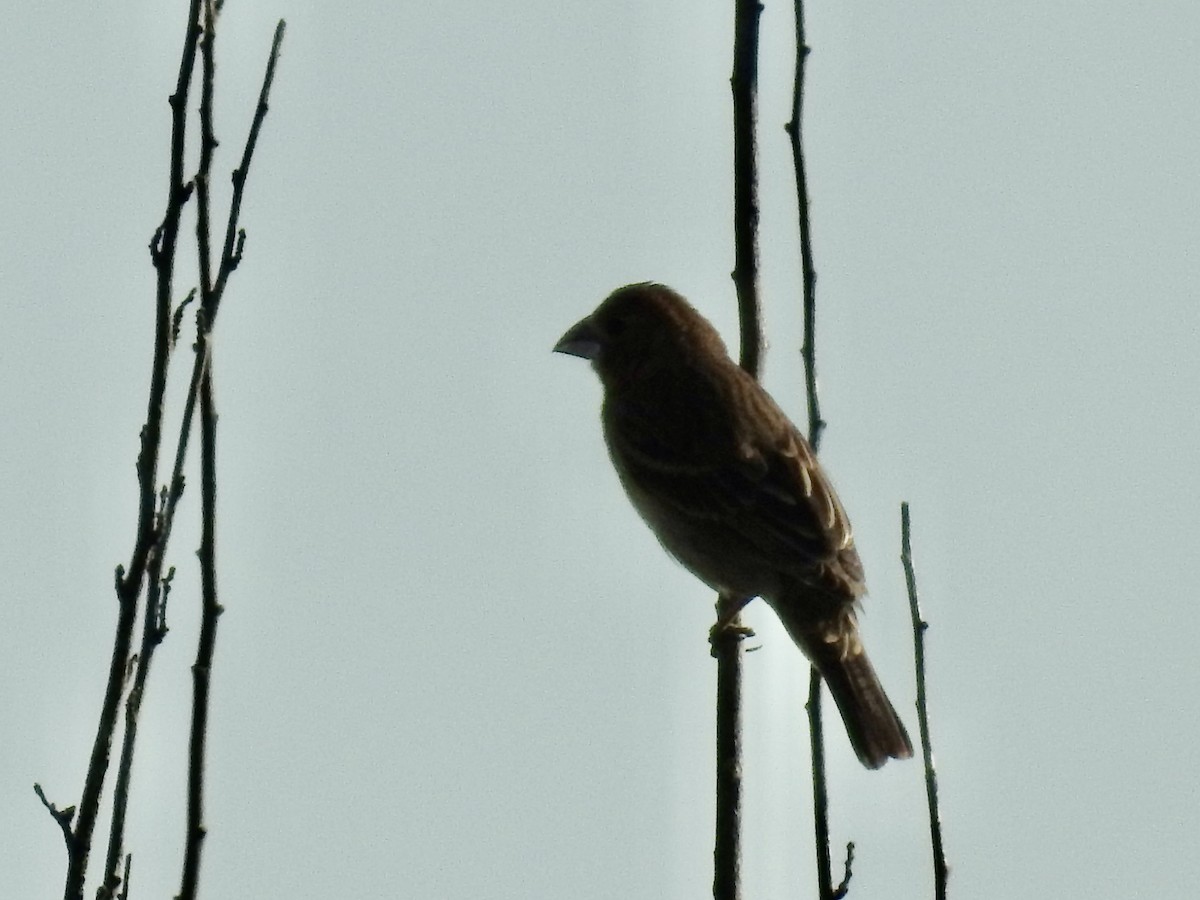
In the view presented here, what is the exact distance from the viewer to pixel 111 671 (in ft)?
10.0

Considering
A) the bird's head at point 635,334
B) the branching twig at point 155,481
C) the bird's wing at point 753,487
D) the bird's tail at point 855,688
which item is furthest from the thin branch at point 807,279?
the bird's head at point 635,334

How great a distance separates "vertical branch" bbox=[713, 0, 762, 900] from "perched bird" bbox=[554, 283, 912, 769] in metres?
0.88

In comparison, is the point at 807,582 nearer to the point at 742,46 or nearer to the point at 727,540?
the point at 727,540

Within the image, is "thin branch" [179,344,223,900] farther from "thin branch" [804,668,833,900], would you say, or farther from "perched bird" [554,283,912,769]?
"perched bird" [554,283,912,769]

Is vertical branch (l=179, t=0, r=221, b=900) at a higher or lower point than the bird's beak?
lower

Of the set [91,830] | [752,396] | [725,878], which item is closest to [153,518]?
[91,830]

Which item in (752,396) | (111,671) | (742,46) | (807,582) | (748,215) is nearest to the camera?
(111,671)

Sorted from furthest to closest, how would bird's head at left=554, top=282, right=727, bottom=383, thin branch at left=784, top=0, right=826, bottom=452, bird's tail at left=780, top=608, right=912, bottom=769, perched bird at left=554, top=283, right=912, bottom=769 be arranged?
1. bird's head at left=554, top=282, right=727, bottom=383
2. perched bird at left=554, top=283, right=912, bottom=769
3. bird's tail at left=780, top=608, right=912, bottom=769
4. thin branch at left=784, top=0, right=826, bottom=452

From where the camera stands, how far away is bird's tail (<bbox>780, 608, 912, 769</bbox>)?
5.57 meters

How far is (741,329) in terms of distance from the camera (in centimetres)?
493

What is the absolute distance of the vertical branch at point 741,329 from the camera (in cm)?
395

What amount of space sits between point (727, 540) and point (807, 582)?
375 millimetres

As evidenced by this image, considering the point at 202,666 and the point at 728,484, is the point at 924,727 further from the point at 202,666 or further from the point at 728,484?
the point at 728,484

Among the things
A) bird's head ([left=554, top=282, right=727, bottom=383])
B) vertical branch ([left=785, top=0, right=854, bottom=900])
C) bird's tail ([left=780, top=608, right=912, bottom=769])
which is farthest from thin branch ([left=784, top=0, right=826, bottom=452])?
bird's head ([left=554, top=282, right=727, bottom=383])
